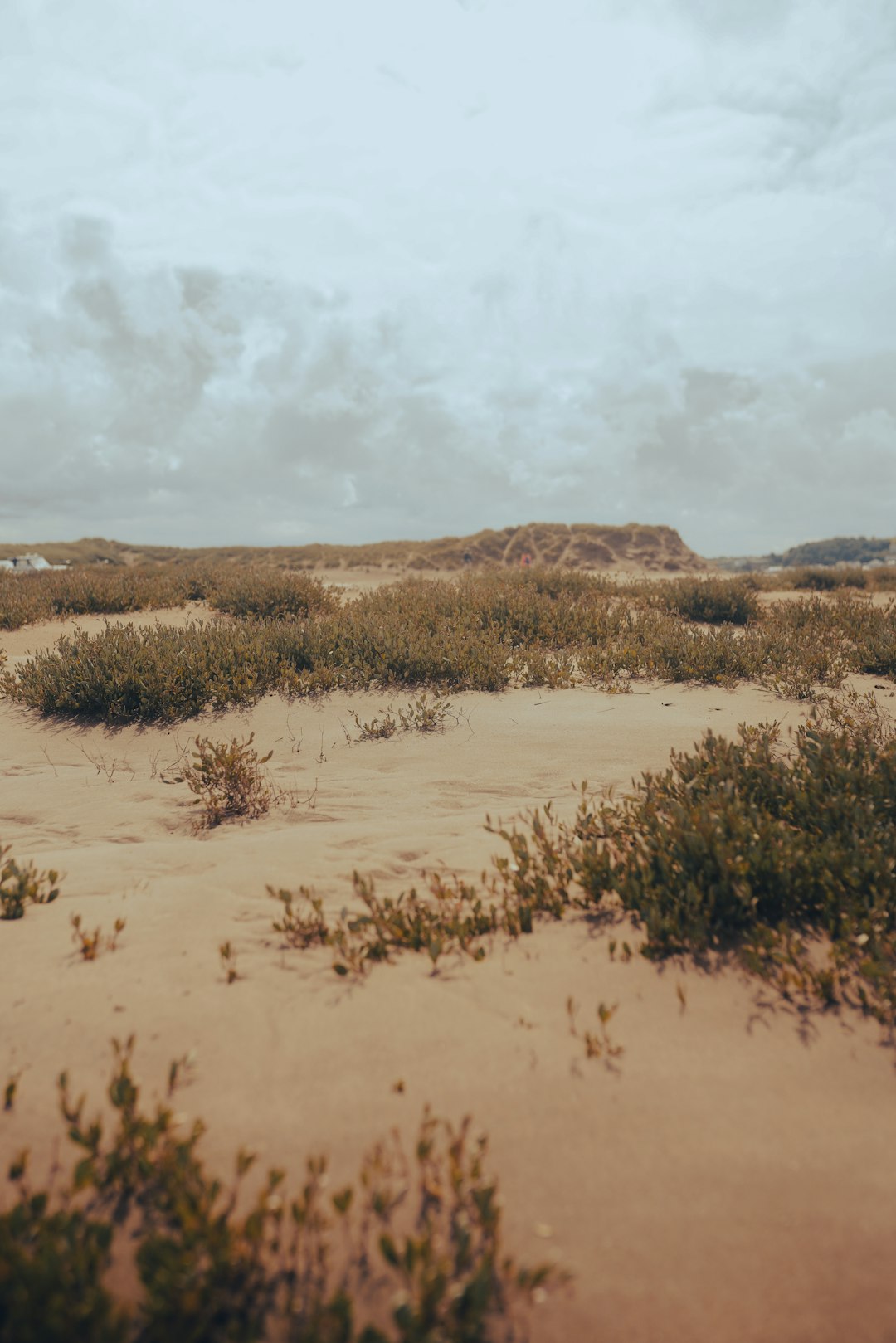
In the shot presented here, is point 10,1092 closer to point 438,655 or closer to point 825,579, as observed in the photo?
point 438,655

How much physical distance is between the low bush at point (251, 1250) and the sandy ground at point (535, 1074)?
0.12m

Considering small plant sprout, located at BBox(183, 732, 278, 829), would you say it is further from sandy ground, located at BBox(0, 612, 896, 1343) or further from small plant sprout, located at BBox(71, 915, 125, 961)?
small plant sprout, located at BBox(71, 915, 125, 961)

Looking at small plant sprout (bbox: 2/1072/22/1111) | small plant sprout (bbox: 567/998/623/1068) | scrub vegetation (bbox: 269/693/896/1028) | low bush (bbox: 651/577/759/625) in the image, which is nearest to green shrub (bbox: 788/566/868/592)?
low bush (bbox: 651/577/759/625)

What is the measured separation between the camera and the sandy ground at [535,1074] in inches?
65.1

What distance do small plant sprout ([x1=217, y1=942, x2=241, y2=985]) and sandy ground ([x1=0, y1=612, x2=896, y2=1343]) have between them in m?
0.03

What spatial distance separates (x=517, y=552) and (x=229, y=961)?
34.0 m

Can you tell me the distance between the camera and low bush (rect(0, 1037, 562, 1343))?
57.1 inches

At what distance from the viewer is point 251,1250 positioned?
159cm

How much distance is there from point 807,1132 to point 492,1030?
1027mm

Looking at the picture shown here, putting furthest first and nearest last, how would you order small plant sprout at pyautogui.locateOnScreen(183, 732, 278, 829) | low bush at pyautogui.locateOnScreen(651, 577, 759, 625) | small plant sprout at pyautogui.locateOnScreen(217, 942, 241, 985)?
1. low bush at pyautogui.locateOnScreen(651, 577, 759, 625)
2. small plant sprout at pyautogui.locateOnScreen(183, 732, 278, 829)
3. small plant sprout at pyautogui.locateOnScreen(217, 942, 241, 985)

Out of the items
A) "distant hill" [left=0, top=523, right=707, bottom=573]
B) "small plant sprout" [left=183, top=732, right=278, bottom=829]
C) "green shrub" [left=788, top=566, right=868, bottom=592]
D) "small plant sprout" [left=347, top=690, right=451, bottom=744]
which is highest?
"distant hill" [left=0, top=523, right=707, bottom=573]

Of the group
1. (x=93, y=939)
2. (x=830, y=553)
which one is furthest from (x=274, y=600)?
(x=830, y=553)

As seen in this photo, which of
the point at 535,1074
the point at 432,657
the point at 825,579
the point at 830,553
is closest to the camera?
the point at 535,1074

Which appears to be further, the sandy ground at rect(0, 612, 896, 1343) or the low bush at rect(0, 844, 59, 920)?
the low bush at rect(0, 844, 59, 920)
